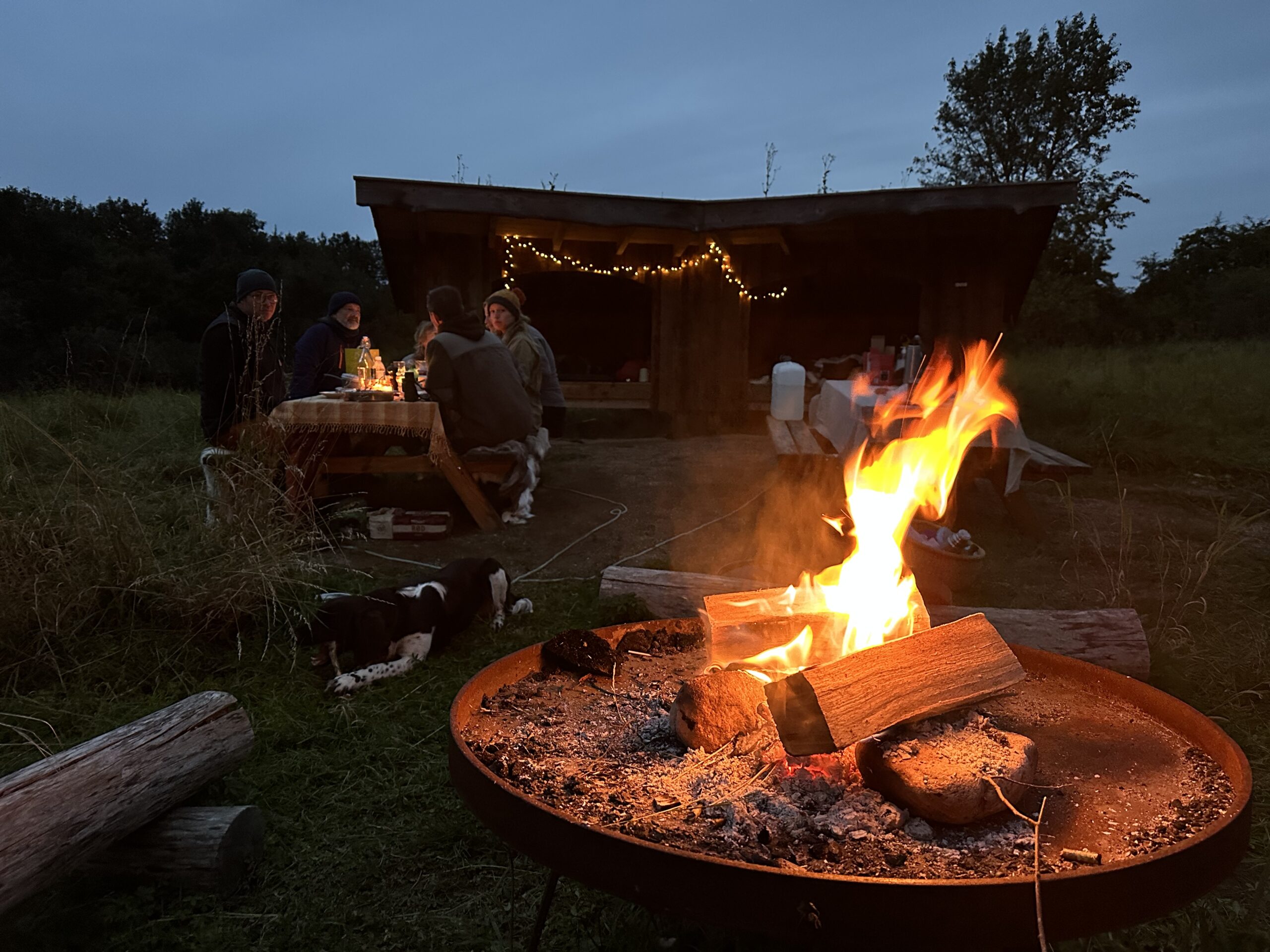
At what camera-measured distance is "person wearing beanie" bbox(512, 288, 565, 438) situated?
792cm

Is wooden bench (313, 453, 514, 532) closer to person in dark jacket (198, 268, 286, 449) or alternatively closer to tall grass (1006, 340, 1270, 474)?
person in dark jacket (198, 268, 286, 449)

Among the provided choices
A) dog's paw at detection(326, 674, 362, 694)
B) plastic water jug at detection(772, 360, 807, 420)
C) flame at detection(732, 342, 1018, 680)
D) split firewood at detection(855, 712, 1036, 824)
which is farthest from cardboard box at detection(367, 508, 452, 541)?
split firewood at detection(855, 712, 1036, 824)

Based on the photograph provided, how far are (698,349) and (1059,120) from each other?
73.2ft

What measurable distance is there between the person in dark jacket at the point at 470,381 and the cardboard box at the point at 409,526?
2.59 feet

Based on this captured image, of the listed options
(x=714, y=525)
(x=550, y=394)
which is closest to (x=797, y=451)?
(x=714, y=525)

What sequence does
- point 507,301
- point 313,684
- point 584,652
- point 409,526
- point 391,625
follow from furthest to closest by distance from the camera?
point 507,301 < point 409,526 < point 391,625 < point 313,684 < point 584,652

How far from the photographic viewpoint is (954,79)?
27.6 metres

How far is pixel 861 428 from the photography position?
235 inches

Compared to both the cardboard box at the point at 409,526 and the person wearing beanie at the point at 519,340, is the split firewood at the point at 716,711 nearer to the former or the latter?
the cardboard box at the point at 409,526

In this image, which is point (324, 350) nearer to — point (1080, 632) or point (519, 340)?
point (519, 340)

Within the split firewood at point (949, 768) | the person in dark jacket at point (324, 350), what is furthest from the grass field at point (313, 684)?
the person in dark jacket at point (324, 350)

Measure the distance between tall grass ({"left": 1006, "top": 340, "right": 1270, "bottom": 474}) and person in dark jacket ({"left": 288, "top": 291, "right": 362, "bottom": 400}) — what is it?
6.67 m

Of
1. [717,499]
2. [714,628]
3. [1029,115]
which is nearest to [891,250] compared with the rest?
[717,499]

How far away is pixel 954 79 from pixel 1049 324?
10.2 metres
